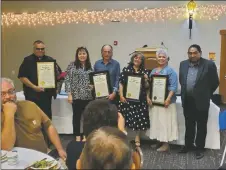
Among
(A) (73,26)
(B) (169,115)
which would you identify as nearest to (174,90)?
(B) (169,115)

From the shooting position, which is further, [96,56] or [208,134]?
[96,56]

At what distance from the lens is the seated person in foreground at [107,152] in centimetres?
119

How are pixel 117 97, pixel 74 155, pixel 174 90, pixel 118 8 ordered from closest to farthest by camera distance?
pixel 74 155
pixel 174 90
pixel 117 97
pixel 118 8

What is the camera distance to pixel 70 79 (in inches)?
167

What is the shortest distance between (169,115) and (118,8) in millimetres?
4441

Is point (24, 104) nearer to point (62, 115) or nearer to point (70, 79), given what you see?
point (70, 79)

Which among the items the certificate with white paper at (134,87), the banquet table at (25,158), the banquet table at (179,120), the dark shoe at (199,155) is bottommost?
the dark shoe at (199,155)

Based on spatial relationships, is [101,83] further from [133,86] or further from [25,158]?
[25,158]

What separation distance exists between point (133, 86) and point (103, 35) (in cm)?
414

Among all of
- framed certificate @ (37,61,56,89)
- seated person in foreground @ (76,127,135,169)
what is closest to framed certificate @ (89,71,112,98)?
framed certificate @ (37,61,56,89)

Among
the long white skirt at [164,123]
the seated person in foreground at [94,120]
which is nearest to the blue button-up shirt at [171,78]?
the long white skirt at [164,123]

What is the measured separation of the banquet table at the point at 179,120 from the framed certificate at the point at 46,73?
597 millimetres

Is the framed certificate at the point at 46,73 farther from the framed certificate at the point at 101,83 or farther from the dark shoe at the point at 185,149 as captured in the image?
the dark shoe at the point at 185,149

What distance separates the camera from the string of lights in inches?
288
